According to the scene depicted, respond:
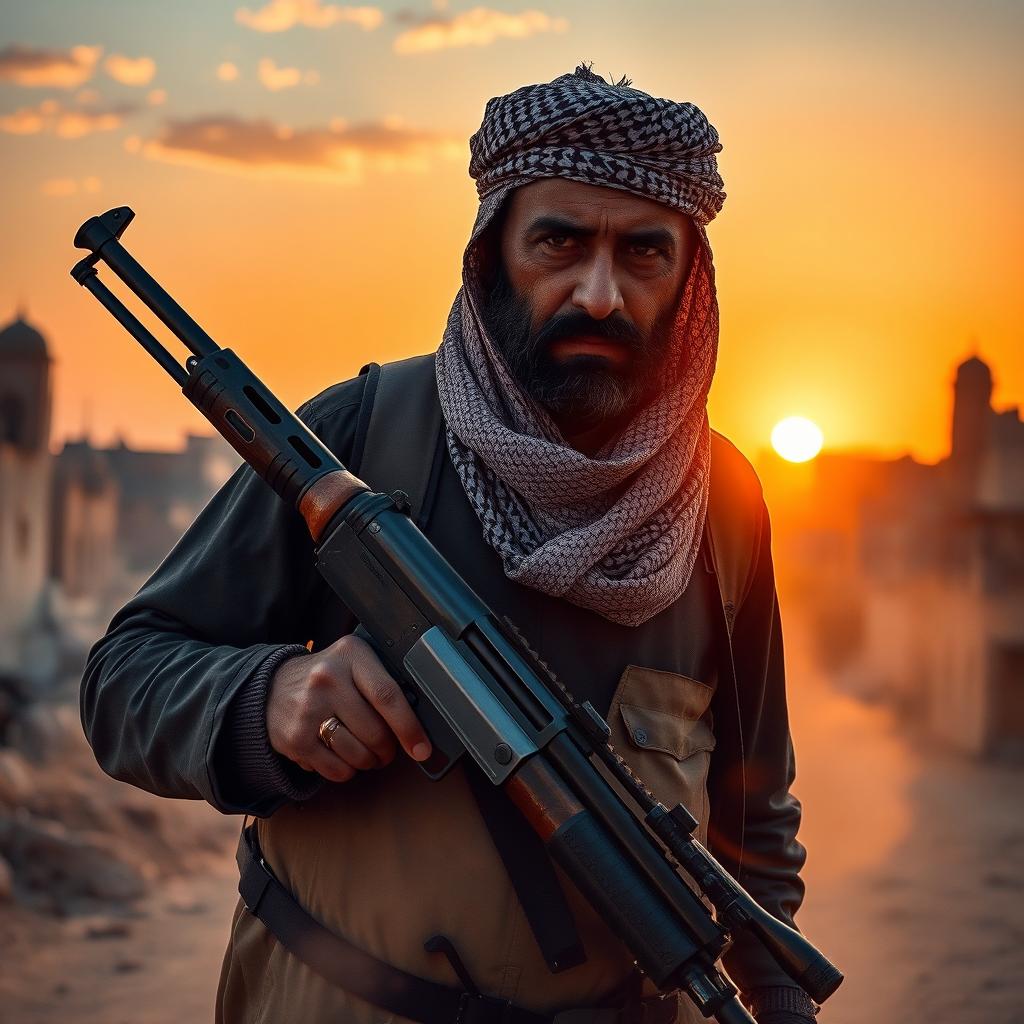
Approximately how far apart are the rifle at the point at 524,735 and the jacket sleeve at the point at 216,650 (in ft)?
0.33

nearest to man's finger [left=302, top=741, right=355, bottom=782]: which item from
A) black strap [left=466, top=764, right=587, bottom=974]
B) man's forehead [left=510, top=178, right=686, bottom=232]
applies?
black strap [left=466, top=764, right=587, bottom=974]

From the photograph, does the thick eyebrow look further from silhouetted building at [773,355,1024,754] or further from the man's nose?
silhouetted building at [773,355,1024,754]

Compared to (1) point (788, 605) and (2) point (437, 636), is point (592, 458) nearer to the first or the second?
(2) point (437, 636)

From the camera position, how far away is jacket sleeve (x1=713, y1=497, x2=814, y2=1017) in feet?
7.92

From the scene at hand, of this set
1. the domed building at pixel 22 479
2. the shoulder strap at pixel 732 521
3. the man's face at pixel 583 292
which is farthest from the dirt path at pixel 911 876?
the domed building at pixel 22 479

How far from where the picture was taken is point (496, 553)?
2.20 metres

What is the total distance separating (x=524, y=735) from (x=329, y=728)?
30cm

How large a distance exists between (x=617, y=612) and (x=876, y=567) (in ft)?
75.9

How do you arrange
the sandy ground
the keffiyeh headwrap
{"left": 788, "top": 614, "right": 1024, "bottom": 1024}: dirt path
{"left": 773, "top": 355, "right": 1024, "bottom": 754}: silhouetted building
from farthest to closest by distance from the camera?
{"left": 773, "top": 355, "right": 1024, "bottom": 754}: silhouetted building → {"left": 788, "top": 614, "right": 1024, "bottom": 1024}: dirt path → the sandy ground → the keffiyeh headwrap

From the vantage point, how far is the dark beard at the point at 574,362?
2252mm

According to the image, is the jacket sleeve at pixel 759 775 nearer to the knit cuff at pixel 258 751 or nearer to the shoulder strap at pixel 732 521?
the shoulder strap at pixel 732 521

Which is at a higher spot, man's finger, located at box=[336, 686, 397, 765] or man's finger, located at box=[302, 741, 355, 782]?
man's finger, located at box=[336, 686, 397, 765]

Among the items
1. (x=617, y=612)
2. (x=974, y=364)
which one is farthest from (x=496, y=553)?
(x=974, y=364)

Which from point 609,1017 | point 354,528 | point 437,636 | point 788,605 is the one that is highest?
point 354,528
